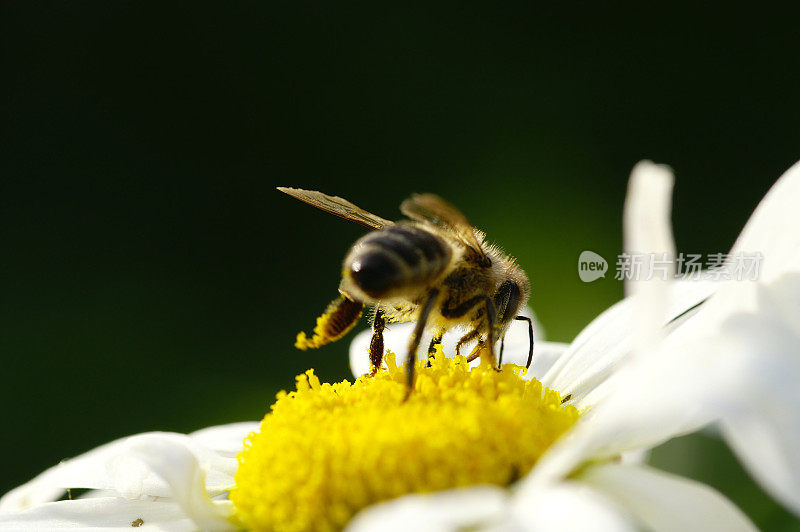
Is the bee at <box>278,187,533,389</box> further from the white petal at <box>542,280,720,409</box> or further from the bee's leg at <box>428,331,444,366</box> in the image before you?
the white petal at <box>542,280,720,409</box>

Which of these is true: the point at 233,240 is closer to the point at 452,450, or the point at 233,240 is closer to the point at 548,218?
the point at 548,218

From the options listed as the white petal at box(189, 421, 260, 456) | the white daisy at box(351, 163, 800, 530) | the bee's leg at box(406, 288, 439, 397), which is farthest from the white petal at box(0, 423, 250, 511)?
the white daisy at box(351, 163, 800, 530)

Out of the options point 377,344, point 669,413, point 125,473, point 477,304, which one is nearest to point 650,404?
point 669,413

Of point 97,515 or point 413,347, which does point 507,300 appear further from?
point 97,515

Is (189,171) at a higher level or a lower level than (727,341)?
higher

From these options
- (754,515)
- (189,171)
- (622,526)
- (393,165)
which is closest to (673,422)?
(622,526)

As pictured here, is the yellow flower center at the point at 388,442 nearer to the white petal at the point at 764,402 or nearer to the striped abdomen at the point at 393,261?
the striped abdomen at the point at 393,261
